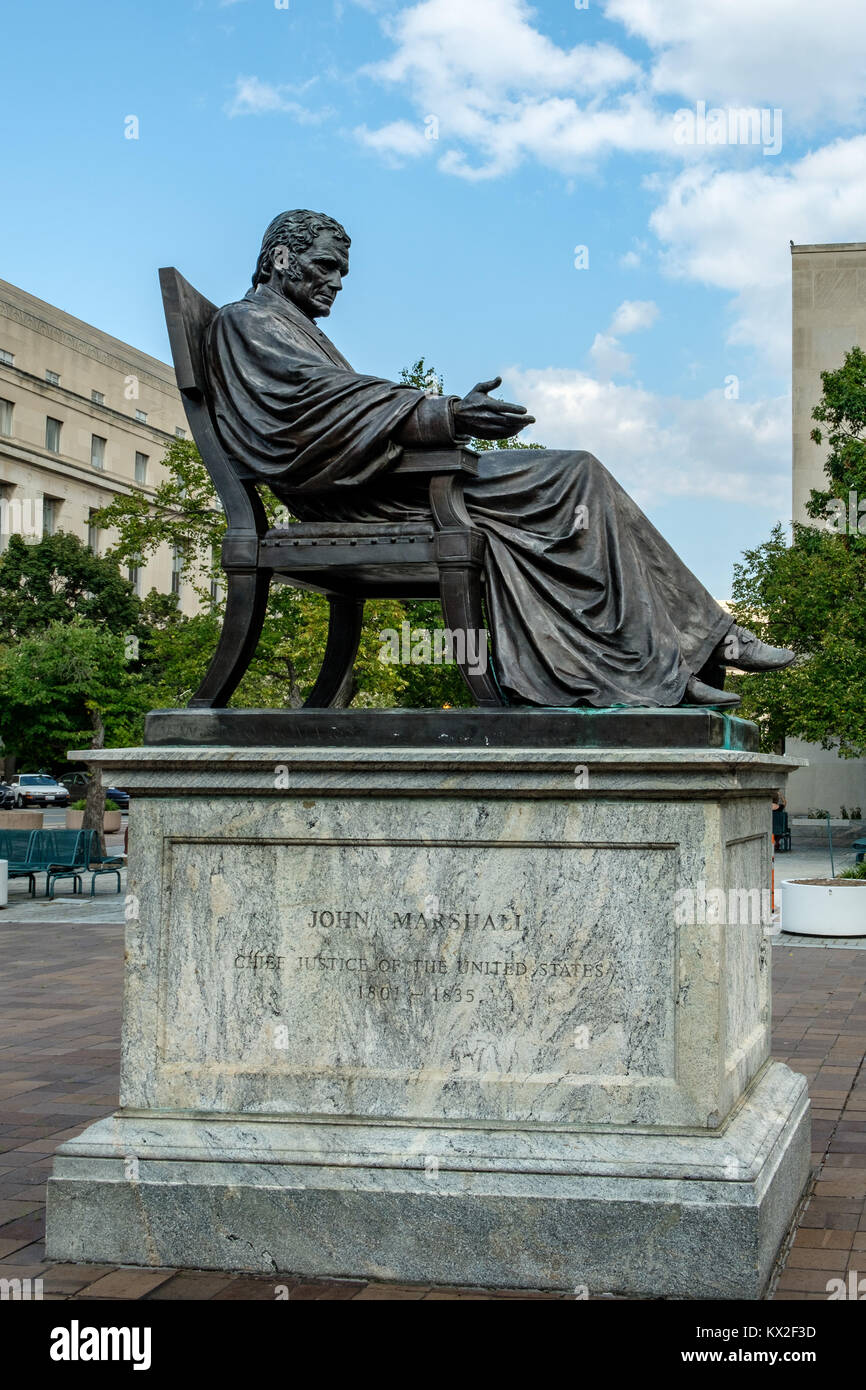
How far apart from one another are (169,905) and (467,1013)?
3.35 feet

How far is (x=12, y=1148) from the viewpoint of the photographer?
18.8ft

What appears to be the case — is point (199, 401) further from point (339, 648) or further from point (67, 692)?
point (67, 692)

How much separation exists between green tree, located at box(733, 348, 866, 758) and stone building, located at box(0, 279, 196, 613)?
3290 centimetres

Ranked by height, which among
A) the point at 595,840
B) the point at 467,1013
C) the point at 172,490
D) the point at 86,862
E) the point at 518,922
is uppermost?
the point at 172,490

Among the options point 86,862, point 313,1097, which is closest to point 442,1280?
point 313,1097

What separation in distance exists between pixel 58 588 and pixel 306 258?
46809 millimetres

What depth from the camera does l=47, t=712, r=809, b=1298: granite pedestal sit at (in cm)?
405

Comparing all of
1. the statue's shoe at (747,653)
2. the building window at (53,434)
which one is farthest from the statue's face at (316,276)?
the building window at (53,434)

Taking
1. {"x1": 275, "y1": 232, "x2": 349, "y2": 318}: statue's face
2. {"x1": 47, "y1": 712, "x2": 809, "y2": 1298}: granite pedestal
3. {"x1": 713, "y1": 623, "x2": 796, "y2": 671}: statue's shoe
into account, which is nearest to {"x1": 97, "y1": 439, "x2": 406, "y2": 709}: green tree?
{"x1": 275, "y1": 232, "x2": 349, "y2": 318}: statue's face

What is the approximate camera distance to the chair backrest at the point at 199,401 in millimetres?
4812

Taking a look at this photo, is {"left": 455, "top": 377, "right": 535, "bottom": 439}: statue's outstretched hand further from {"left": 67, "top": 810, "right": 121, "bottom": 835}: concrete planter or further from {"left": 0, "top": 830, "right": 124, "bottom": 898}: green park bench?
{"left": 67, "top": 810, "right": 121, "bottom": 835}: concrete planter

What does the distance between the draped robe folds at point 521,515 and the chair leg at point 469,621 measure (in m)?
0.06

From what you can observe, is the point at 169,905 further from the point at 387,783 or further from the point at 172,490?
the point at 172,490

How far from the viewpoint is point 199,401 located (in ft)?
16.1
